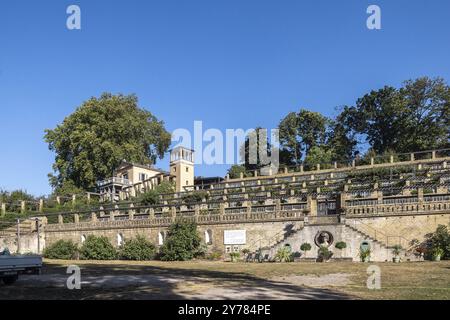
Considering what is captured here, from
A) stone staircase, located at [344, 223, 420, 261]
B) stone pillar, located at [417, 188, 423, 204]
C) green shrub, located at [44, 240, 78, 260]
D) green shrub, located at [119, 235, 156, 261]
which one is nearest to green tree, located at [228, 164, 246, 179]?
green shrub, located at [44, 240, 78, 260]

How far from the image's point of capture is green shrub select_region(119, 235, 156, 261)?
37.3 metres

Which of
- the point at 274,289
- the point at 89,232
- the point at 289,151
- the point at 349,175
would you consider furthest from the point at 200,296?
the point at 289,151

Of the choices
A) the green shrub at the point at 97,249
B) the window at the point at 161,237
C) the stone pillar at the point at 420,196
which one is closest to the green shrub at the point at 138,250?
the window at the point at 161,237

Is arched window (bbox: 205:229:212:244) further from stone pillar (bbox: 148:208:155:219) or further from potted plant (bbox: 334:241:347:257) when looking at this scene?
potted plant (bbox: 334:241:347:257)

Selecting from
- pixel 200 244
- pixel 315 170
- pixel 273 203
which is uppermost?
pixel 315 170

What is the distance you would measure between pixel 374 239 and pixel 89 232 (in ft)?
85.5

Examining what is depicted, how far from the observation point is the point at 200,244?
3594cm

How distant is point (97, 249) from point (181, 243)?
28.5ft

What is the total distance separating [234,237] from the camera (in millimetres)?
35188

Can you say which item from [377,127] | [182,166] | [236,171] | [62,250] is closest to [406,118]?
[377,127]

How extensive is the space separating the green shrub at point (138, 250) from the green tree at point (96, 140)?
1236 inches

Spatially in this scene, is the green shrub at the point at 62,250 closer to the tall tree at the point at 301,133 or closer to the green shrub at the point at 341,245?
the green shrub at the point at 341,245

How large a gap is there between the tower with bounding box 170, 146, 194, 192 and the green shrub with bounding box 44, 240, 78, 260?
97.4 feet
